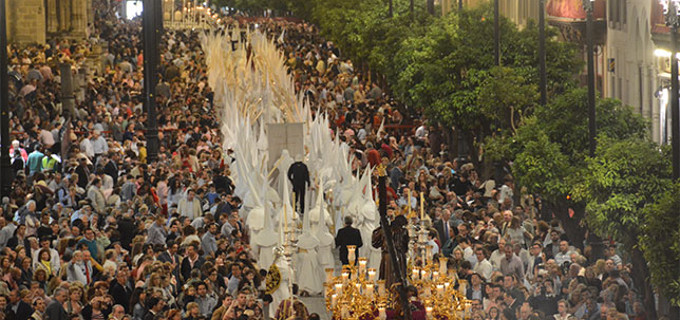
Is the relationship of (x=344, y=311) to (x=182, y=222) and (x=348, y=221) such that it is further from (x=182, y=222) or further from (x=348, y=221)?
(x=182, y=222)

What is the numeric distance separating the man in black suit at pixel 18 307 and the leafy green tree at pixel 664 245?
7.80m

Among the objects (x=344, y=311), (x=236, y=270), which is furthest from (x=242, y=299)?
(x=344, y=311)

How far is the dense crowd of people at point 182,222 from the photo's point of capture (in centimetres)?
2228

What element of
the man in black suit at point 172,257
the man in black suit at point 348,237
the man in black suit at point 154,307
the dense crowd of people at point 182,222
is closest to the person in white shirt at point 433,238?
the dense crowd of people at point 182,222

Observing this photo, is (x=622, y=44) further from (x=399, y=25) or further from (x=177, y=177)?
(x=177, y=177)

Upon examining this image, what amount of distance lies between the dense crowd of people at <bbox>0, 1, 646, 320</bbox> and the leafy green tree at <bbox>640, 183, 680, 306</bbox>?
1.92ft

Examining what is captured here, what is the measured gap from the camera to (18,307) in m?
22.1

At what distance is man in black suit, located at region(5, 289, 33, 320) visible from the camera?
21.9 m

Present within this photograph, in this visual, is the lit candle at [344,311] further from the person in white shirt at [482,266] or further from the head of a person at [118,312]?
the person in white shirt at [482,266]

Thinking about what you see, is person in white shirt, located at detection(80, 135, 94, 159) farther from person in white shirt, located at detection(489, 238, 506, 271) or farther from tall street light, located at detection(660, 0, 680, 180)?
tall street light, located at detection(660, 0, 680, 180)

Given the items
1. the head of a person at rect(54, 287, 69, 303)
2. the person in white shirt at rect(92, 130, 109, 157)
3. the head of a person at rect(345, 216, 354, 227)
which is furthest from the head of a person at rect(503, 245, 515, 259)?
the person in white shirt at rect(92, 130, 109, 157)

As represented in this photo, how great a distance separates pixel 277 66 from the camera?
56.2m

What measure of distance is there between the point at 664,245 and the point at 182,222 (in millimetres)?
8847

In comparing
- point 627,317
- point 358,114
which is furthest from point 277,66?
point 627,317
